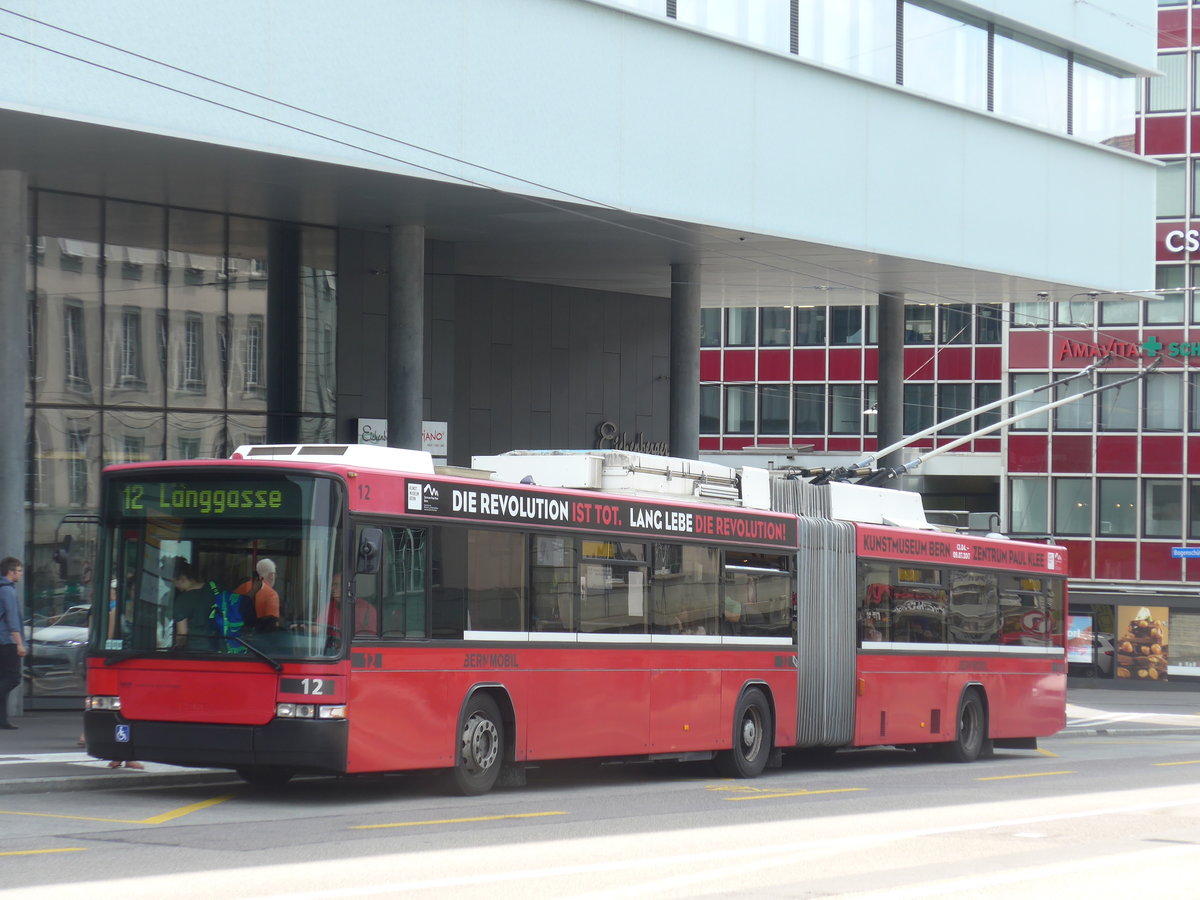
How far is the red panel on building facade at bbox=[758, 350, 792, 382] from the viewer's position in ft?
213

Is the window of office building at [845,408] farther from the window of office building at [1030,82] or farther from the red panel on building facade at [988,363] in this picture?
the window of office building at [1030,82]

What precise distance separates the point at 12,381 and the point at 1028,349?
4352 centimetres

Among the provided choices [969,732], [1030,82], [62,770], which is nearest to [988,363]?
[1030,82]

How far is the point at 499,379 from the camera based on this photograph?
3028cm

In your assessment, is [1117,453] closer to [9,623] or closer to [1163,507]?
[1163,507]

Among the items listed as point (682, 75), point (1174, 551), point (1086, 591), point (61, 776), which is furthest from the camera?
point (1174, 551)

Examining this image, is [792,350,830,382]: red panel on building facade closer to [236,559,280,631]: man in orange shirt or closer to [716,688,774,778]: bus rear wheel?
[716,688,774,778]: bus rear wheel

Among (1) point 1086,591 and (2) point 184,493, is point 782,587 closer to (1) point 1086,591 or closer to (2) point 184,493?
(2) point 184,493

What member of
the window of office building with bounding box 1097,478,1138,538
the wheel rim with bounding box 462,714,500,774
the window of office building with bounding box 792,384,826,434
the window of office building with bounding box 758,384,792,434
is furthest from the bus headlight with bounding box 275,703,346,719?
the window of office building with bounding box 758,384,792,434

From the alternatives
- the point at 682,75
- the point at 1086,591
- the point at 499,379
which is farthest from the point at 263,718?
the point at 1086,591

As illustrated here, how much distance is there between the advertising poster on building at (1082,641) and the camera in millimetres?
48812

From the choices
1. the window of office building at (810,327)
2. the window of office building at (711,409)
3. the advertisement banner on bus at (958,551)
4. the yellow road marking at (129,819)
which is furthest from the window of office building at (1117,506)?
the yellow road marking at (129,819)

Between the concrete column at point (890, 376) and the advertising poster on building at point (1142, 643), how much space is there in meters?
17.3

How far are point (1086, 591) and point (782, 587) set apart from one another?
3287 cm
